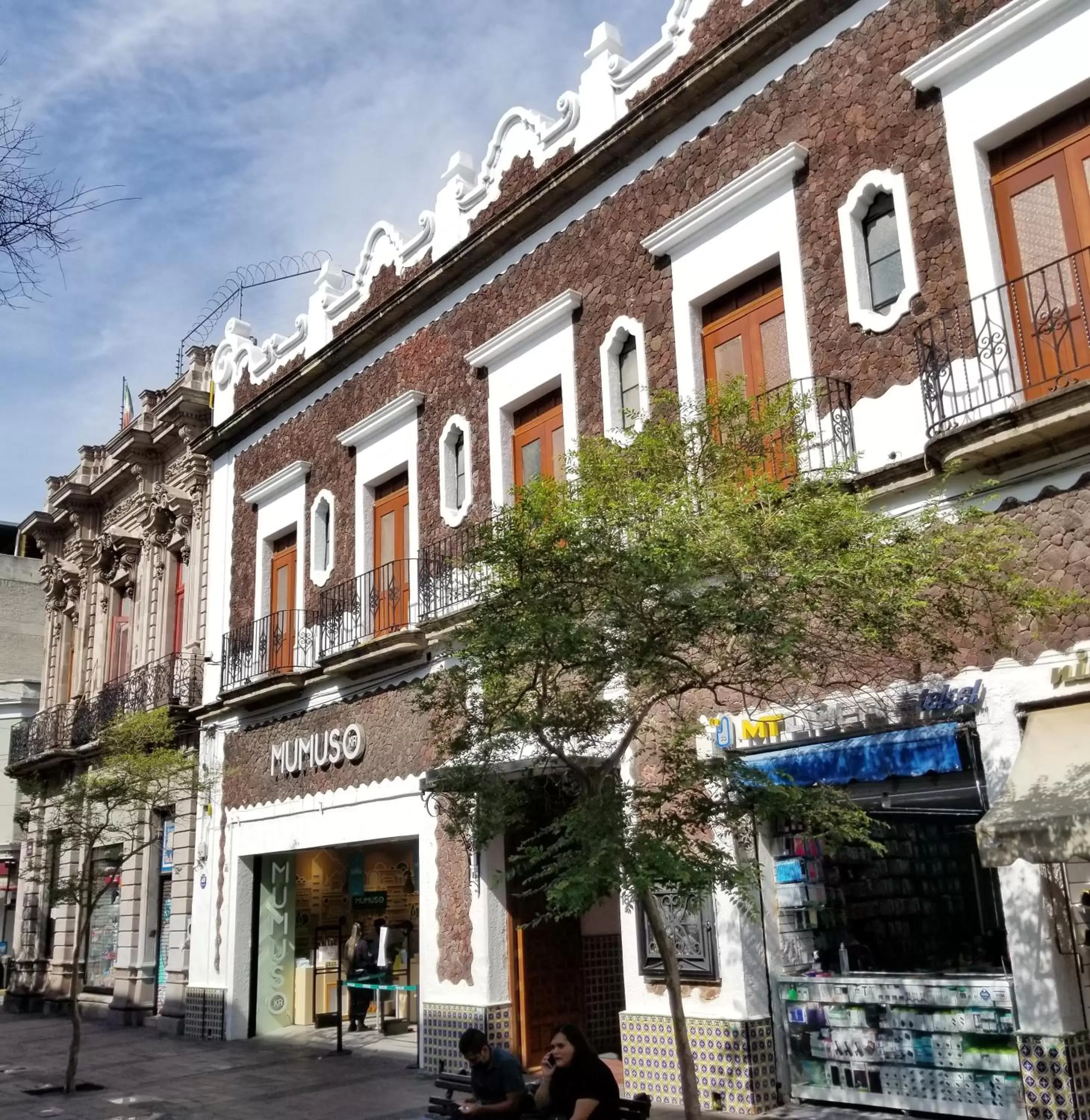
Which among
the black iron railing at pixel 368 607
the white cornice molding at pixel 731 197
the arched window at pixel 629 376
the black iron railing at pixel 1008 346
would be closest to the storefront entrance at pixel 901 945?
the black iron railing at pixel 1008 346

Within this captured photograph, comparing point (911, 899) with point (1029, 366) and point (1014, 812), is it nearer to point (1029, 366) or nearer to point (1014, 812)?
point (1014, 812)

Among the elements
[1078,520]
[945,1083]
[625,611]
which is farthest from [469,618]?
[945,1083]

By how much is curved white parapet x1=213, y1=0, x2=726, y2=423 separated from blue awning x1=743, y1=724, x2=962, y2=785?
7.41 m

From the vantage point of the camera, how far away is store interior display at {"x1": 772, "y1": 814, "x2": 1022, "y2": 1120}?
29.1 ft

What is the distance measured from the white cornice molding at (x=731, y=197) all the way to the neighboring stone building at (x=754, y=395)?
0.04 metres

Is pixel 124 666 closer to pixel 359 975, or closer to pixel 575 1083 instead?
pixel 359 975

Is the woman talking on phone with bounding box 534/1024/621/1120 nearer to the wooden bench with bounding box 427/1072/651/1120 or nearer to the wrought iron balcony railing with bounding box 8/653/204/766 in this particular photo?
the wooden bench with bounding box 427/1072/651/1120

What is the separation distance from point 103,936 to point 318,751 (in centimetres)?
939

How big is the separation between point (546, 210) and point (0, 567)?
27.6m

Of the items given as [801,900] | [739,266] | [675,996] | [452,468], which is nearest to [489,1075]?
[675,996]

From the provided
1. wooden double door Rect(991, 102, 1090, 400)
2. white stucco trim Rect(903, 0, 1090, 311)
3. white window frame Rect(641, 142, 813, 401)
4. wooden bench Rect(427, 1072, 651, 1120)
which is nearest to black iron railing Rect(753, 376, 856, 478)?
white window frame Rect(641, 142, 813, 401)

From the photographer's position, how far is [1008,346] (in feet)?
30.1

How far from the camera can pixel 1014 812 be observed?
776 cm

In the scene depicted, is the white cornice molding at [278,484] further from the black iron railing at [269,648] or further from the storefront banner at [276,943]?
the storefront banner at [276,943]
